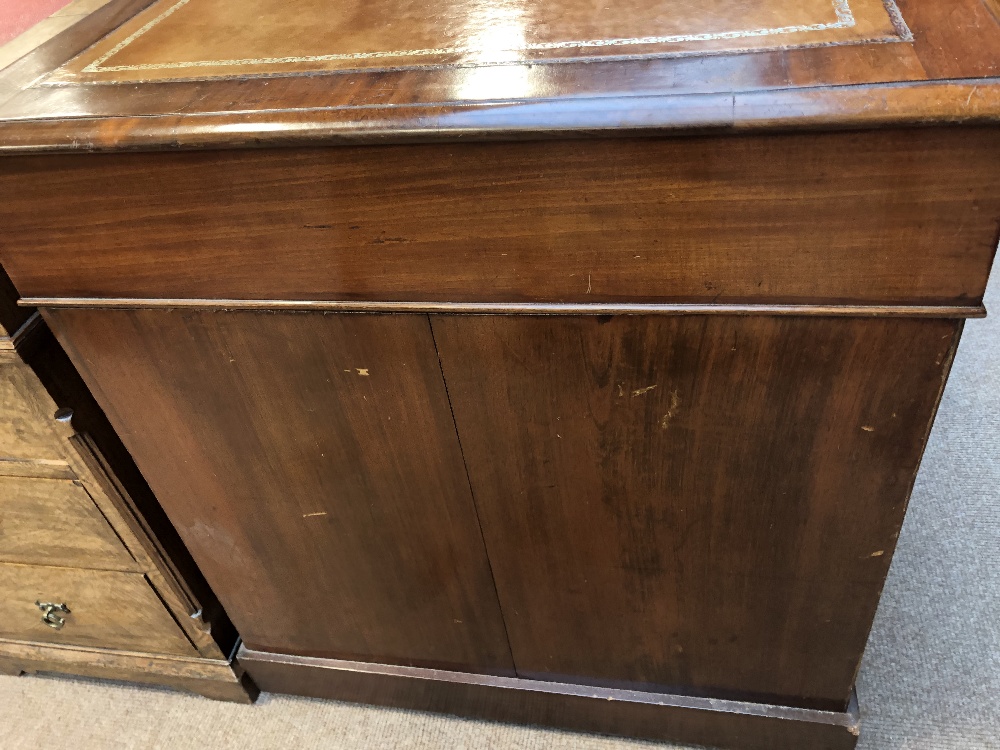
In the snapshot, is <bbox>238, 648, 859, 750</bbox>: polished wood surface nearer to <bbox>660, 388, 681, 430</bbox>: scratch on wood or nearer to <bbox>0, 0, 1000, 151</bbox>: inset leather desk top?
<bbox>660, 388, 681, 430</bbox>: scratch on wood

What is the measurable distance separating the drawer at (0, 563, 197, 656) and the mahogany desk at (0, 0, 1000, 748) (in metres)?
0.20

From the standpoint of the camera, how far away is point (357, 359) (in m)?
0.76

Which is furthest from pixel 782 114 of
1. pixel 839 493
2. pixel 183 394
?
pixel 183 394

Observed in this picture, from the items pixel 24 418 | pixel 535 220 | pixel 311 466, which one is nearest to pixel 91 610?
pixel 24 418

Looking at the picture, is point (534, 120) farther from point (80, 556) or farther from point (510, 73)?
point (80, 556)

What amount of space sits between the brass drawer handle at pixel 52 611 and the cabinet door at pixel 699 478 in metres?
0.67

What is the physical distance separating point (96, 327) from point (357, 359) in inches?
→ 10.9

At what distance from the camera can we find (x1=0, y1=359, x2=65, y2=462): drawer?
84 centimetres

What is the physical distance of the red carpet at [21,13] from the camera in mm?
952

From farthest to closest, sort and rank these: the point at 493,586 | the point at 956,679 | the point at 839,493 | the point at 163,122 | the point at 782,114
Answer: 1. the point at 956,679
2. the point at 493,586
3. the point at 839,493
4. the point at 163,122
5. the point at 782,114

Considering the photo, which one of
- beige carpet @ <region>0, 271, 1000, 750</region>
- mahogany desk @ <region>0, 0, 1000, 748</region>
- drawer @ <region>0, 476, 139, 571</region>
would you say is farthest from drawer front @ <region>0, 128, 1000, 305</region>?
beige carpet @ <region>0, 271, 1000, 750</region>

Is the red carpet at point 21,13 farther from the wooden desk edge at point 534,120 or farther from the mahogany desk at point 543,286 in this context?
the wooden desk edge at point 534,120

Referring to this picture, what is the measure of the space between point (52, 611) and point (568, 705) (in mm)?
764

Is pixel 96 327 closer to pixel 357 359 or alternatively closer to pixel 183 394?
pixel 183 394
